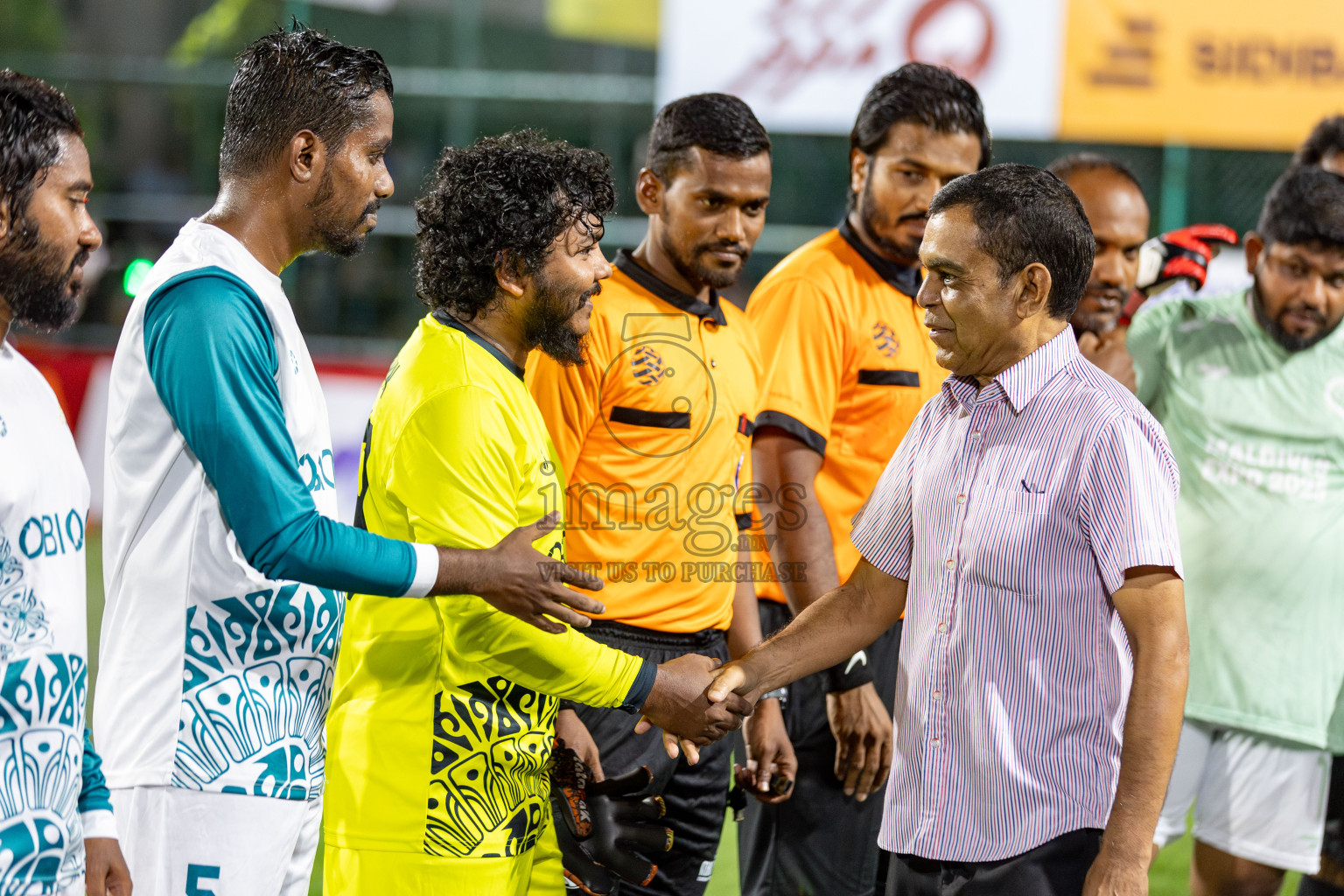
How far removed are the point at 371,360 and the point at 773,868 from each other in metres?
8.71

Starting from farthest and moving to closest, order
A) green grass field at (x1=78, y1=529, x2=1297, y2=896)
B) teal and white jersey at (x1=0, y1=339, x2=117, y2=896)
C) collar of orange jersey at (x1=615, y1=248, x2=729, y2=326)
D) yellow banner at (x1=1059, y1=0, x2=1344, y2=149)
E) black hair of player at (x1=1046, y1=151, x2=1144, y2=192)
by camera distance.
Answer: yellow banner at (x1=1059, y1=0, x2=1344, y2=149) < green grass field at (x1=78, y1=529, x2=1297, y2=896) < black hair of player at (x1=1046, y1=151, x2=1144, y2=192) < collar of orange jersey at (x1=615, y1=248, x2=729, y2=326) < teal and white jersey at (x1=0, y1=339, x2=117, y2=896)

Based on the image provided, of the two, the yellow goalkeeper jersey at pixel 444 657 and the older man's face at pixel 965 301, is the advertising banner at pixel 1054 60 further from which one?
the yellow goalkeeper jersey at pixel 444 657

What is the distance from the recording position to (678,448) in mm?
3312

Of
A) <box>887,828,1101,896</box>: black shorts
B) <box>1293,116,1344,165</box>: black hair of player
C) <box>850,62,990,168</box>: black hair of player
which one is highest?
<box>1293,116,1344,165</box>: black hair of player

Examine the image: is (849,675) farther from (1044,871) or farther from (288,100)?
(288,100)

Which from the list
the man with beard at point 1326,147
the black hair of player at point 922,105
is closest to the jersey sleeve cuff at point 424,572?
the black hair of player at point 922,105

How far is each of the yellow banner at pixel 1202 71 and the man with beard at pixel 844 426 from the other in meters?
7.80

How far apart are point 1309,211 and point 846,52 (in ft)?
25.5

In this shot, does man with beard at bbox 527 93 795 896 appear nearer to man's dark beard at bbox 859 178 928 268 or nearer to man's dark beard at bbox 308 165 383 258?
man's dark beard at bbox 859 178 928 268

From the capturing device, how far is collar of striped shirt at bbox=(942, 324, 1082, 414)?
8.03 feet

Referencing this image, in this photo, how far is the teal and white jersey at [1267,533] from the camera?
3936 millimetres

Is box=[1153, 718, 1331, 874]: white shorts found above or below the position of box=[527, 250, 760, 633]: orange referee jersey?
below

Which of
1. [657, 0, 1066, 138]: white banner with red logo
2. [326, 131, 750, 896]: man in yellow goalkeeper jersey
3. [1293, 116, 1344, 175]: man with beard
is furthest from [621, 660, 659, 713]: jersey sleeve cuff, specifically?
[657, 0, 1066, 138]: white banner with red logo

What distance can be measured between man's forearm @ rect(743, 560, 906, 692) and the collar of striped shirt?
0.50m
